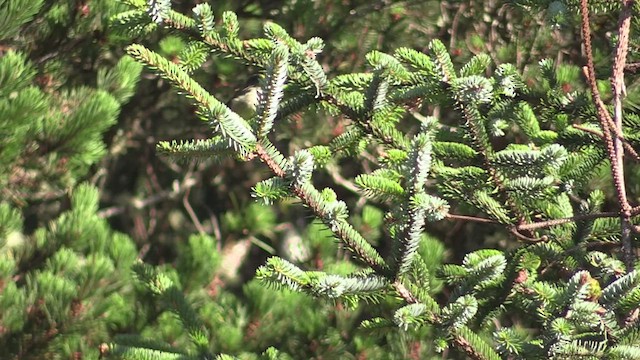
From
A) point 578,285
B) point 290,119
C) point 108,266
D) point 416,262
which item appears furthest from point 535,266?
point 108,266

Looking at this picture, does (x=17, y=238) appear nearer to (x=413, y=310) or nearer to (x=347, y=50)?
(x=347, y=50)

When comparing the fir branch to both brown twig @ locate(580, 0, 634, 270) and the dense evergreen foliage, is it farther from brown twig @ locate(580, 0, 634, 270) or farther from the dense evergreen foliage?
brown twig @ locate(580, 0, 634, 270)

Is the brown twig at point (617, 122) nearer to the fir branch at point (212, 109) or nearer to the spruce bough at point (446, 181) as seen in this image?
the spruce bough at point (446, 181)

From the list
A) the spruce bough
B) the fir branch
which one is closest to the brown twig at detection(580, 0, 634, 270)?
the spruce bough

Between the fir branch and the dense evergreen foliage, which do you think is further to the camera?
the dense evergreen foliage

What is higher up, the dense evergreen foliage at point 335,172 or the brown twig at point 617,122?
the brown twig at point 617,122

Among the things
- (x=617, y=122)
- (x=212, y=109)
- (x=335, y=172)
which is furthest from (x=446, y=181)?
(x=335, y=172)

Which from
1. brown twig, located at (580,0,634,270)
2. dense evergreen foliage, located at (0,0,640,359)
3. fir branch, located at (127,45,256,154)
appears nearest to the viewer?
fir branch, located at (127,45,256,154)

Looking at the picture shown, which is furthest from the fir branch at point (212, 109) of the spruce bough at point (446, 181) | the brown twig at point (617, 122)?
A: the brown twig at point (617, 122)

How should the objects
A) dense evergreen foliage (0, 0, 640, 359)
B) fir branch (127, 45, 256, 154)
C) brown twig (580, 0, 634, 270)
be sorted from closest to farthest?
fir branch (127, 45, 256, 154) < dense evergreen foliage (0, 0, 640, 359) < brown twig (580, 0, 634, 270)
